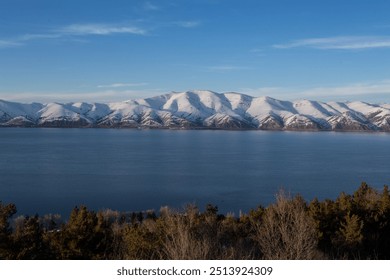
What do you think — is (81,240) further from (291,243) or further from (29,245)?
(291,243)

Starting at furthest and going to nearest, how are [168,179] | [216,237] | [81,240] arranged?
[168,179]
[216,237]
[81,240]

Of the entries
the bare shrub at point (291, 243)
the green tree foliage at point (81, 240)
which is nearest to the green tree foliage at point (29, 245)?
the green tree foliage at point (81, 240)

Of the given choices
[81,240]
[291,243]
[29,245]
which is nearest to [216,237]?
[291,243]

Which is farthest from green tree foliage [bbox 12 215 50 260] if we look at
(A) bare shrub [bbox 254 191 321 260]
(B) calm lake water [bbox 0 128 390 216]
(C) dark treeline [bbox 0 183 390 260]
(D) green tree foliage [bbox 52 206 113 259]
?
(B) calm lake water [bbox 0 128 390 216]

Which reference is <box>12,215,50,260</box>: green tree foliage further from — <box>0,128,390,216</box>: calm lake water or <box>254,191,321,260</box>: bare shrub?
<box>0,128,390,216</box>: calm lake water

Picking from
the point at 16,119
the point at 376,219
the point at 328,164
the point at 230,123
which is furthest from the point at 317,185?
the point at 16,119

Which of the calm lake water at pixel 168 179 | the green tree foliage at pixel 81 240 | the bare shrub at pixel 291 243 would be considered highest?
the bare shrub at pixel 291 243

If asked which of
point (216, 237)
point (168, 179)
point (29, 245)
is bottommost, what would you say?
point (168, 179)

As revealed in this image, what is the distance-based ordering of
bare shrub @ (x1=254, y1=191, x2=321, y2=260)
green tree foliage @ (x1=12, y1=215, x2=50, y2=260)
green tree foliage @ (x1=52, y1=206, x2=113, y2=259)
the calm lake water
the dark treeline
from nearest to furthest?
bare shrub @ (x1=254, y1=191, x2=321, y2=260) < the dark treeline < green tree foliage @ (x1=12, y1=215, x2=50, y2=260) < green tree foliage @ (x1=52, y1=206, x2=113, y2=259) < the calm lake water

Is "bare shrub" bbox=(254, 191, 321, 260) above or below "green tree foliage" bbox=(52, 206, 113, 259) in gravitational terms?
above

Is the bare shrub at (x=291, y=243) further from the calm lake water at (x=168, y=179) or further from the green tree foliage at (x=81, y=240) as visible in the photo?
the calm lake water at (x=168, y=179)

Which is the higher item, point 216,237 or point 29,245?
point 29,245
